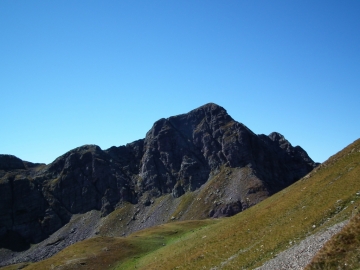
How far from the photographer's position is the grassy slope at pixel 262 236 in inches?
1454

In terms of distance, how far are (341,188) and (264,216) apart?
43.3 feet

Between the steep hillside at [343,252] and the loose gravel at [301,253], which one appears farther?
the loose gravel at [301,253]

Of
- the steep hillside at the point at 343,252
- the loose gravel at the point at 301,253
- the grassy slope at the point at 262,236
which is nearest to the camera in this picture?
the steep hillside at the point at 343,252

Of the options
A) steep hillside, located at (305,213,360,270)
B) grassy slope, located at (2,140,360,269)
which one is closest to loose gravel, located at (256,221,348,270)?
grassy slope, located at (2,140,360,269)

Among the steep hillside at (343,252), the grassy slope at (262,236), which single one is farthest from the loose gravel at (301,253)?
the steep hillside at (343,252)

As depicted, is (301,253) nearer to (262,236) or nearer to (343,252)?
(343,252)

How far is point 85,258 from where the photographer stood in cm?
6994

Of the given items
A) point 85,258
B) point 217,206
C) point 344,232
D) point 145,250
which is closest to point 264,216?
point 344,232

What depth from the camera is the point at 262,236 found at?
142 ft

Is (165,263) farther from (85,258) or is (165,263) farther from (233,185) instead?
(233,185)

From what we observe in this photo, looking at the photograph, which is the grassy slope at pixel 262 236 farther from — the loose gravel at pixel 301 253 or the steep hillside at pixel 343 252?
the steep hillside at pixel 343 252

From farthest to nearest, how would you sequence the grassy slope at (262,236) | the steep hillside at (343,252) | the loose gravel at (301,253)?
the grassy slope at (262,236)
the loose gravel at (301,253)
the steep hillside at (343,252)

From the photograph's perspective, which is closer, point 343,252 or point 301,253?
point 343,252

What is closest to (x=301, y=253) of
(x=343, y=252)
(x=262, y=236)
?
(x=343, y=252)
